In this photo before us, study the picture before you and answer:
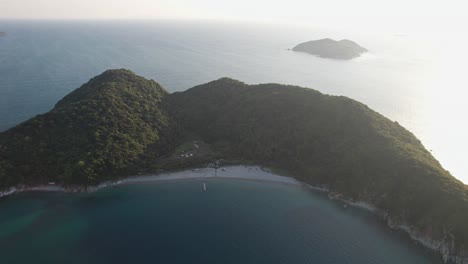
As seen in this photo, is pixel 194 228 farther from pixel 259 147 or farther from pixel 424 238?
pixel 424 238

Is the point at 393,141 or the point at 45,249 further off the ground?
the point at 393,141

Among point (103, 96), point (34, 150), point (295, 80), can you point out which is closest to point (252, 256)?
point (34, 150)

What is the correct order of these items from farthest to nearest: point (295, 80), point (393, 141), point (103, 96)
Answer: point (295, 80)
point (103, 96)
point (393, 141)

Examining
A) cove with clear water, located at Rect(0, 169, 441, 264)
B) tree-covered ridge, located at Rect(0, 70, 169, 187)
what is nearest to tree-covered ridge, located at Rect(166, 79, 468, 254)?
cove with clear water, located at Rect(0, 169, 441, 264)

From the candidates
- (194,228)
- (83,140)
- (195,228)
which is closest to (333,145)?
(195,228)

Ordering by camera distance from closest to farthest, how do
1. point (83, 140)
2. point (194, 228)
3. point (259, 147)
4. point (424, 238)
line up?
point (424, 238) → point (194, 228) → point (83, 140) → point (259, 147)

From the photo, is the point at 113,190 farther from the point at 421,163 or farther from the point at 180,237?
the point at 421,163
